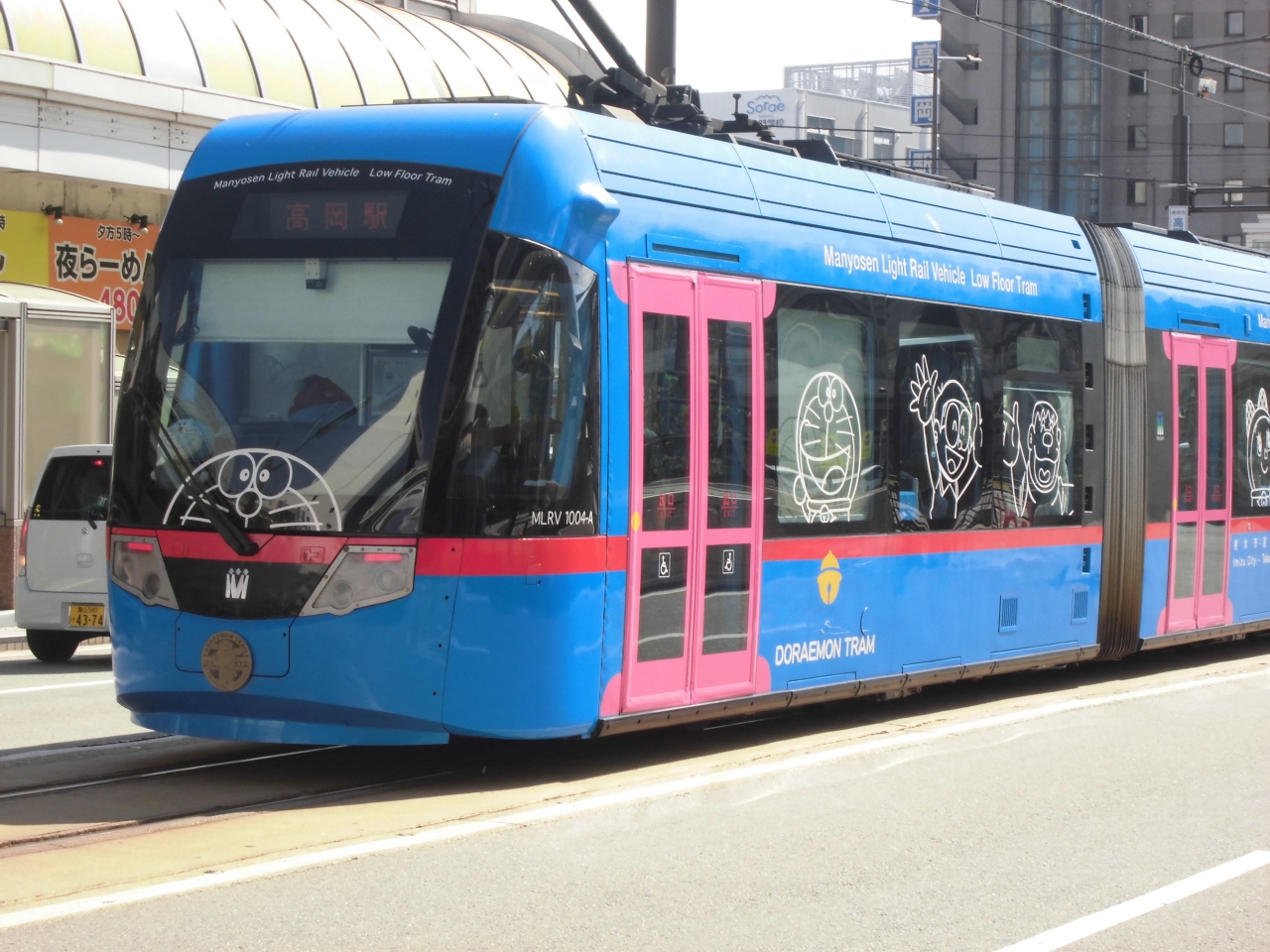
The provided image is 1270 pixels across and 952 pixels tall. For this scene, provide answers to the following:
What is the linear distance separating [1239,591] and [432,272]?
9.37 meters

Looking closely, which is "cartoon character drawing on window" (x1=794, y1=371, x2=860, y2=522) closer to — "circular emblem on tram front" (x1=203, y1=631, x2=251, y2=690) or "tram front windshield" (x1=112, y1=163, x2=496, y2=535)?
"tram front windshield" (x1=112, y1=163, x2=496, y2=535)

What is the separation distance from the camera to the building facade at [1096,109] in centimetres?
8788

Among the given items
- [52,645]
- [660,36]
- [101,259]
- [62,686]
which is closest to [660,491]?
[62,686]

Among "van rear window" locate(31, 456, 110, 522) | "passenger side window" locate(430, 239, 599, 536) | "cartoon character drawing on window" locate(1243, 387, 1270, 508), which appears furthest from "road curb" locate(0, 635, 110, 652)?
"cartoon character drawing on window" locate(1243, 387, 1270, 508)

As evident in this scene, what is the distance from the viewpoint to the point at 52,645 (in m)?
15.7

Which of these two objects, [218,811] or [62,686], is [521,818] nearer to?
[218,811]

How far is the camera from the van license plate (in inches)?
596

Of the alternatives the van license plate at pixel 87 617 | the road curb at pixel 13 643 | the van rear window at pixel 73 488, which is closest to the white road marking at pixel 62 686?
the van license plate at pixel 87 617

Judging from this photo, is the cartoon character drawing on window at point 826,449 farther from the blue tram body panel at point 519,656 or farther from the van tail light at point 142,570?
the van tail light at point 142,570

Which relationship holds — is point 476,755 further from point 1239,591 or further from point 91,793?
point 1239,591

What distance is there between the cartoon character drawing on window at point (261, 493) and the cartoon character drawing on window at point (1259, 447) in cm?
960

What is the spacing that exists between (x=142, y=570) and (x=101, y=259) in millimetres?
15148

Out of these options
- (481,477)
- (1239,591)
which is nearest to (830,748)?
(481,477)

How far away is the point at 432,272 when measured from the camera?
26.3 feet
